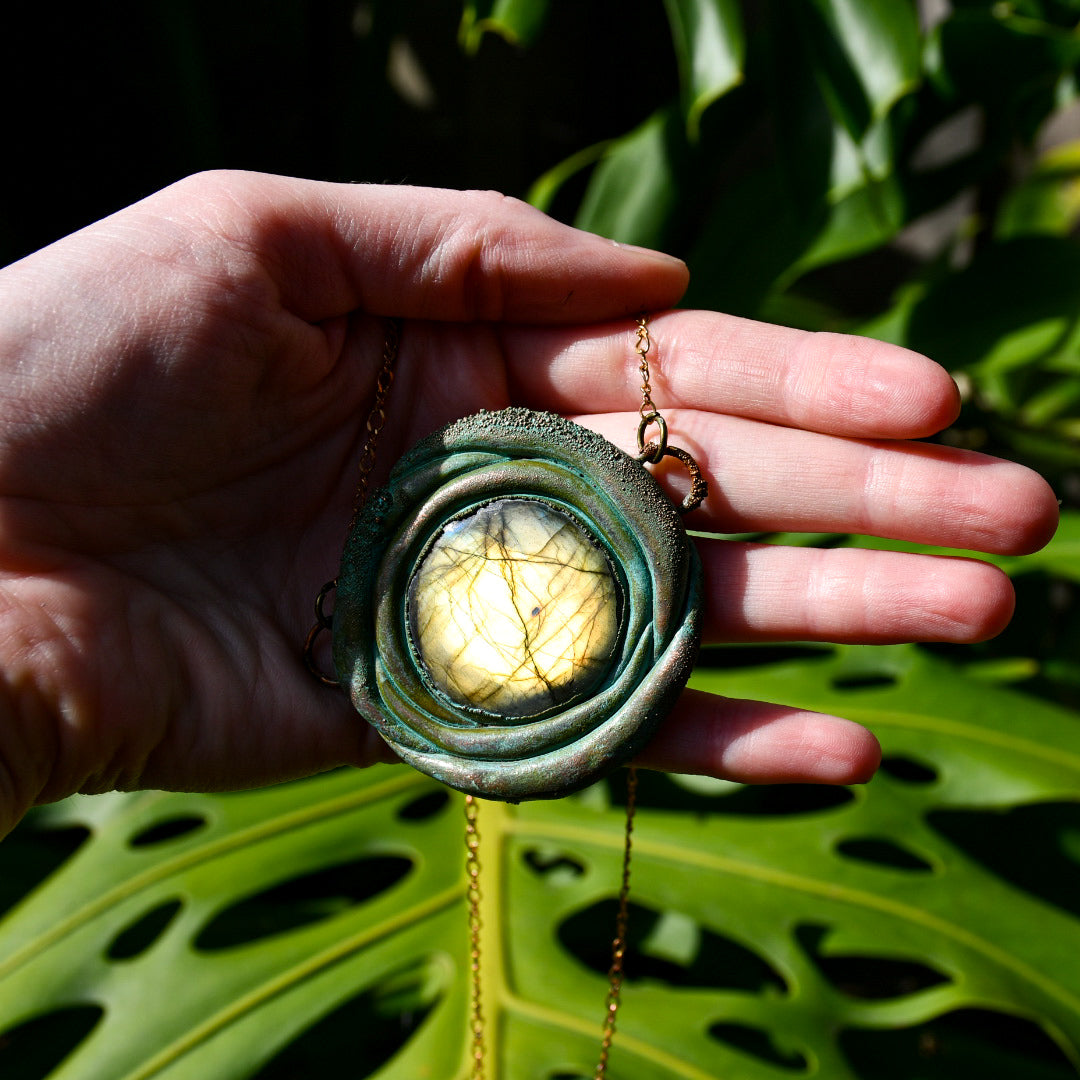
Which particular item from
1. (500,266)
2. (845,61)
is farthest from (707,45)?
(500,266)

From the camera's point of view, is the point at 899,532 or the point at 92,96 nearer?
the point at 899,532

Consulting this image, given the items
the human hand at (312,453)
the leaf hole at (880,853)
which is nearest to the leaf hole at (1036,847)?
the leaf hole at (880,853)

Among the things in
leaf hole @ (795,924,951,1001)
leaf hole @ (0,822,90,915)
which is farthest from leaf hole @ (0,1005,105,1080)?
leaf hole @ (795,924,951,1001)

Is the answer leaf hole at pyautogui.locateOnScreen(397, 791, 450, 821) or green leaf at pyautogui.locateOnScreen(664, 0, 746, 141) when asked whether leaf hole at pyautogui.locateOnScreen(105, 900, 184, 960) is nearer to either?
leaf hole at pyautogui.locateOnScreen(397, 791, 450, 821)

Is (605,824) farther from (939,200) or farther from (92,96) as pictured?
(92,96)

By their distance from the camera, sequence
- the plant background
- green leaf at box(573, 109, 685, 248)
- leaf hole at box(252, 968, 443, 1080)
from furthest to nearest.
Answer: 1. green leaf at box(573, 109, 685, 248)
2. leaf hole at box(252, 968, 443, 1080)
3. the plant background

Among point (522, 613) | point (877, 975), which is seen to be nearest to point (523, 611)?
point (522, 613)
